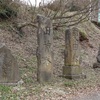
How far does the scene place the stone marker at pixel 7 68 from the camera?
880cm

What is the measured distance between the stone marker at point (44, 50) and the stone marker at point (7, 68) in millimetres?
1385

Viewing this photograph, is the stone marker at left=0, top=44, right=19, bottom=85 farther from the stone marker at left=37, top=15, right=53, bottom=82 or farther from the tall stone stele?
the tall stone stele

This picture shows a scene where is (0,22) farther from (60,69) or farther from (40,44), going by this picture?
(40,44)

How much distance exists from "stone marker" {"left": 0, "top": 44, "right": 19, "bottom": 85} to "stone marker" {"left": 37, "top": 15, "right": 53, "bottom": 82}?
4.55ft

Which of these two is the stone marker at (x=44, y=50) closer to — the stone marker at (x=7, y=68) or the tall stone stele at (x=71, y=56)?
the stone marker at (x=7, y=68)

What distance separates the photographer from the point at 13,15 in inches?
678

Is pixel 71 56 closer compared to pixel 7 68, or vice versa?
pixel 7 68

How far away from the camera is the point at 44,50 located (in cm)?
1031

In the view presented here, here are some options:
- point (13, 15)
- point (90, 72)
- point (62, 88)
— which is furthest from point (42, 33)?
point (13, 15)

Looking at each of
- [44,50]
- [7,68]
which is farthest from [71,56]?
[7,68]

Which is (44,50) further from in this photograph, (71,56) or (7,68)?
(71,56)

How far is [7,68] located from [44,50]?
6.49 feet

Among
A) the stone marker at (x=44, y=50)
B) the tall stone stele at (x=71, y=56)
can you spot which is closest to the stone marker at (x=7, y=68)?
the stone marker at (x=44, y=50)

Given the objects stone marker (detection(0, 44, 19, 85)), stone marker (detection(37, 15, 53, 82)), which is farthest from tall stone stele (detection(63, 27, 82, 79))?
stone marker (detection(0, 44, 19, 85))
